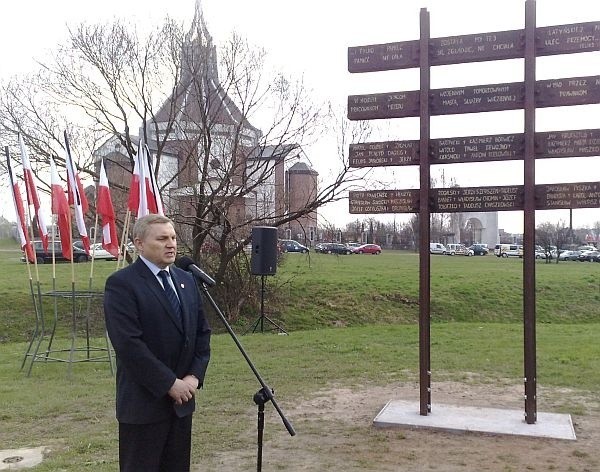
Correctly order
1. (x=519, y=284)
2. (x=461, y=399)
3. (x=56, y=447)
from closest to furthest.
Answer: (x=56, y=447), (x=461, y=399), (x=519, y=284)

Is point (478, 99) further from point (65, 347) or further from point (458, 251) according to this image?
point (458, 251)

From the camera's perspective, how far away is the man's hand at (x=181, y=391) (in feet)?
11.0

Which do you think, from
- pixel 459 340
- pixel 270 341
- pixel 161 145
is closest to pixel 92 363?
pixel 270 341

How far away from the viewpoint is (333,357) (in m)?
10.1

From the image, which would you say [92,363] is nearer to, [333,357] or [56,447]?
[333,357]

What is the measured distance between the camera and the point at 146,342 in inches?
133

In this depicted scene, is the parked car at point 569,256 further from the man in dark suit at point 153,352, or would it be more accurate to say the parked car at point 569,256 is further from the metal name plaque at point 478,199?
the man in dark suit at point 153,352

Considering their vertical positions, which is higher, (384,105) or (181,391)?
(384,105)

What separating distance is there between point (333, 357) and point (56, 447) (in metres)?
5.30

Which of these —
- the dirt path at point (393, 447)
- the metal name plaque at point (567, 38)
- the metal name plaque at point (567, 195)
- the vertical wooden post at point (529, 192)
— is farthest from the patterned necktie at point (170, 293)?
the metal name plaque at point (567, 38)

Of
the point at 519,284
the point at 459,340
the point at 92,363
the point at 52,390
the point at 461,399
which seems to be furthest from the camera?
the point at 519,284

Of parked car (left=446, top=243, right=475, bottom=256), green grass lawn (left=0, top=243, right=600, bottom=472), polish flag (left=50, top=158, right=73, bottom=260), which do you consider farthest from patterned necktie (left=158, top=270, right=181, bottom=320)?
parked car (left=446, top=243, right=475, bottom=256)

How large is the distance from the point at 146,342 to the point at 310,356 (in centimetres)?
705

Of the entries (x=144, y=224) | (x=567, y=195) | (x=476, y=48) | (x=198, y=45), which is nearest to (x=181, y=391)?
(x=144, y=224)
